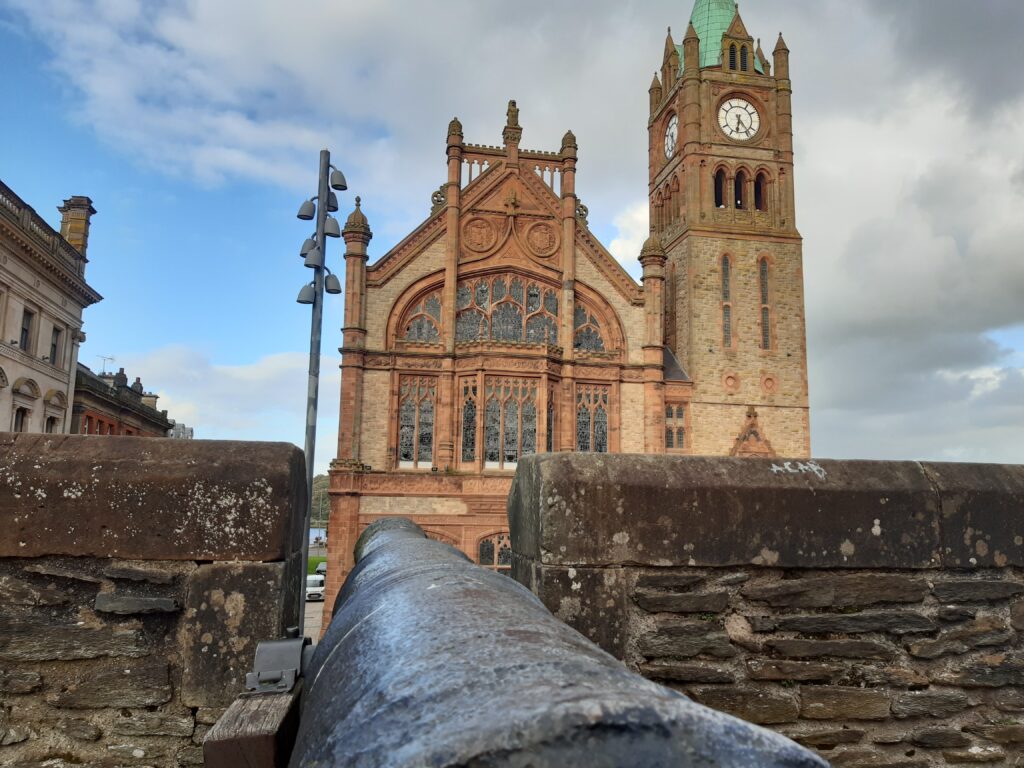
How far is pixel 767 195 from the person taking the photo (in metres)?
30.9

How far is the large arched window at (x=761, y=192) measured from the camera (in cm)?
3098

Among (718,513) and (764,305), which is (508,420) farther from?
(718,513)

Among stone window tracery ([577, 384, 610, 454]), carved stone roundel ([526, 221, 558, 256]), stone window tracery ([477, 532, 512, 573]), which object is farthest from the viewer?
carved stone roundel ([526, 221, 558, 256])

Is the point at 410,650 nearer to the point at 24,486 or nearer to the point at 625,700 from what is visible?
the point at 625,700

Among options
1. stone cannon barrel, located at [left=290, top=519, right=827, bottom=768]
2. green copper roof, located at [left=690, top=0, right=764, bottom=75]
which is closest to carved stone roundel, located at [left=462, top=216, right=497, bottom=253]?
green copper roof, located at [left=690, top=0, right=764, bottom=75]

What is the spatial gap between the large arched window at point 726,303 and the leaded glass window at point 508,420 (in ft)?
28.7

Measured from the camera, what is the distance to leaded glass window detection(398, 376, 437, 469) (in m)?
24.8

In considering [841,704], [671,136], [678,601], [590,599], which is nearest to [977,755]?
[841,704]

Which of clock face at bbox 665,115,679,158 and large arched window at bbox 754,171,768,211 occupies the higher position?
clock face at bbox 665,115,679,158

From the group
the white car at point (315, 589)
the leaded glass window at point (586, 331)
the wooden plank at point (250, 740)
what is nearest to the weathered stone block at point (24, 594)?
the wooden plank at point (250, 740)

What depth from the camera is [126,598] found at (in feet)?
9.66

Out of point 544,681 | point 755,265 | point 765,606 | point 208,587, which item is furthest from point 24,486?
point 755,265

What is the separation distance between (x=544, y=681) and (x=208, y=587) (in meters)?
2.59

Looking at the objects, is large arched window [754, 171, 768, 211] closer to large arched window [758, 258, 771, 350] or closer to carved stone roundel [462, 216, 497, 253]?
large arched window [758, 258, 771, 350]
